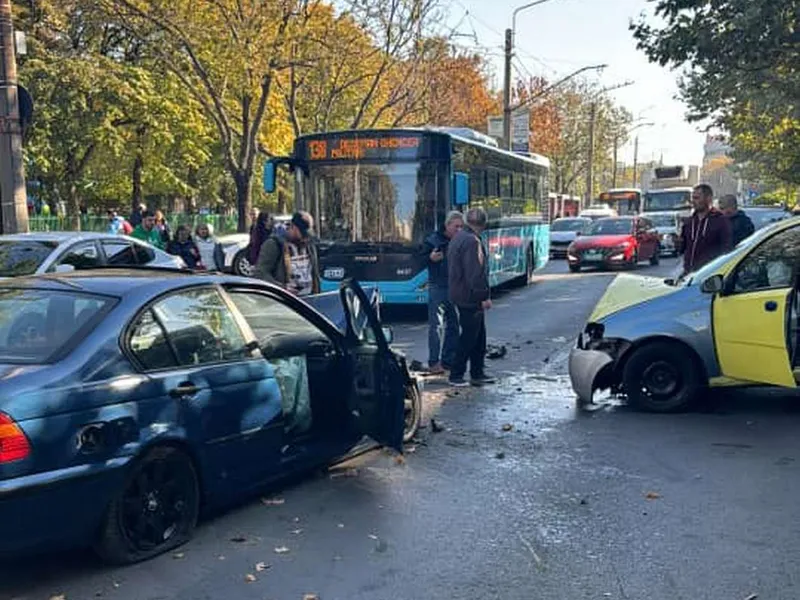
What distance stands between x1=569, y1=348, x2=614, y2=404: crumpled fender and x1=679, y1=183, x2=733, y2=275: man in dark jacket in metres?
2.77

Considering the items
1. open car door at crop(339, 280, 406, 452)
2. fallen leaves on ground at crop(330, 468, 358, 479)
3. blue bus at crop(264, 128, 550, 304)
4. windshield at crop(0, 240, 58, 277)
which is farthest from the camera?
blue bus at crop(264, 128, 550, 304)

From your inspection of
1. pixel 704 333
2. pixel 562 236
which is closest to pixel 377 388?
pixel 704 333

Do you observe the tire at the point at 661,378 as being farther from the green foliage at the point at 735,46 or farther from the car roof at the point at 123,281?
the green foliage at the point at 735,46

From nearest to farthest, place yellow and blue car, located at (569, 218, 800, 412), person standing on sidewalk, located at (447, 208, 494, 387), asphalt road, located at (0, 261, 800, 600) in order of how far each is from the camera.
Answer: asphalt road, located at (0, 261, 800, 600), yellow and blue car, located at (569, 218, 800, 412), person standing on sidewalk, located at (447, 208, 494, 387)

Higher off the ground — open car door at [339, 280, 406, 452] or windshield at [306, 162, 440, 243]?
windshield at [306, 162, 440, 243]

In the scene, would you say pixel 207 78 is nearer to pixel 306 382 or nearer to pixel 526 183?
pixel 526 183

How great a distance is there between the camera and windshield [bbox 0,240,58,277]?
9.48 metres

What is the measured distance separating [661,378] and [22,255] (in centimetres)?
680

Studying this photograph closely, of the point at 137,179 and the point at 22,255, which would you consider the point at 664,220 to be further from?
the point at 22,255

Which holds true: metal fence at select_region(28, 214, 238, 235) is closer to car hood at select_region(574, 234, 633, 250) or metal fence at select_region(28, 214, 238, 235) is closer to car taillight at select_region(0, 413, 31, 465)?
car hood at select_region(574, 234, 633, 250)

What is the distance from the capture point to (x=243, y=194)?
2575 cm

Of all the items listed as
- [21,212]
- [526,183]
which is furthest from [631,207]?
[21,212]

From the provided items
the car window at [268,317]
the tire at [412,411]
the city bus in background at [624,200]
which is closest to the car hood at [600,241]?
the tire at [412,411]

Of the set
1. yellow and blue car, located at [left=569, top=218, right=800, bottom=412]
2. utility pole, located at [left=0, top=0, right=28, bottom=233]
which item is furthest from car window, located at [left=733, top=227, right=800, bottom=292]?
utility pole, located at [left=0, top=0, right=28, bottom=233]
